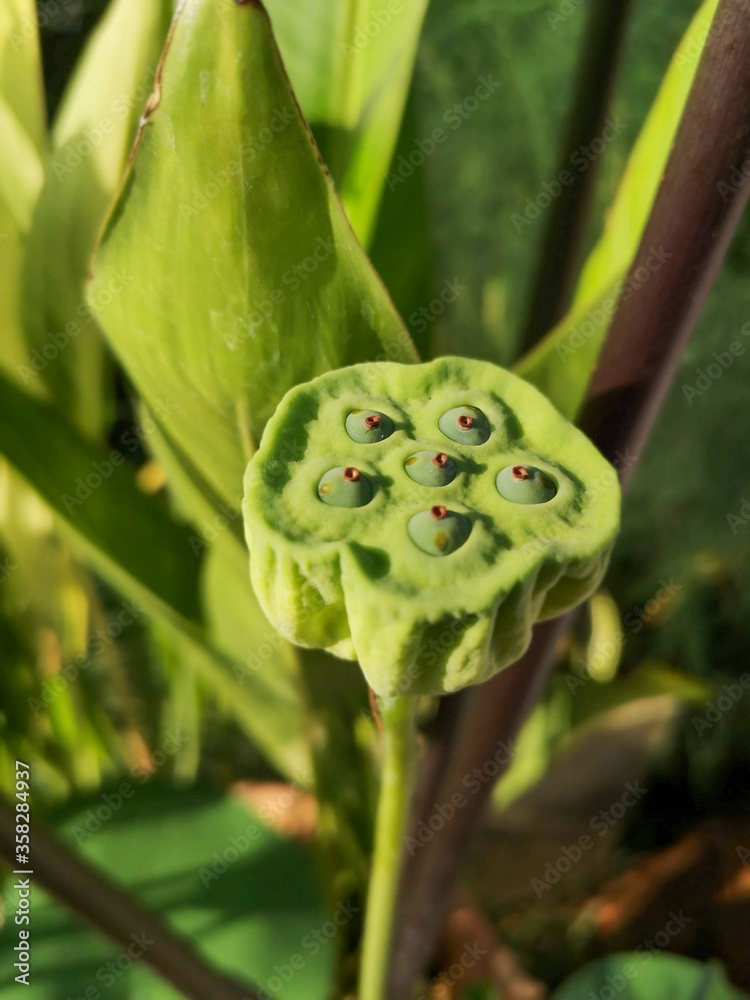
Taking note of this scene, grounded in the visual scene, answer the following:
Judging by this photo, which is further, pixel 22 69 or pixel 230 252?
pixel 22 69

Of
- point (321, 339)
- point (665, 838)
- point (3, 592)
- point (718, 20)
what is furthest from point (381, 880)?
point (665, 838)

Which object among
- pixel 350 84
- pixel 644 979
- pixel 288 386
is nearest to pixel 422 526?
pixel 288 386

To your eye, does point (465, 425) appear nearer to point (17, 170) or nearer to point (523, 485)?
point (523, 485)

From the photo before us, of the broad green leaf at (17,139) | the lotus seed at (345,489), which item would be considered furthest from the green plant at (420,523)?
the broad green leaf at (17,139)

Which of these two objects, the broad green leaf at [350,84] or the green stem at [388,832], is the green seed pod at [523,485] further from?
the broad green leaf at [350,84]

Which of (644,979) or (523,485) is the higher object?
(523,485)

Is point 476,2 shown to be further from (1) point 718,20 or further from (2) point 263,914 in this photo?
(2) point 263,914
